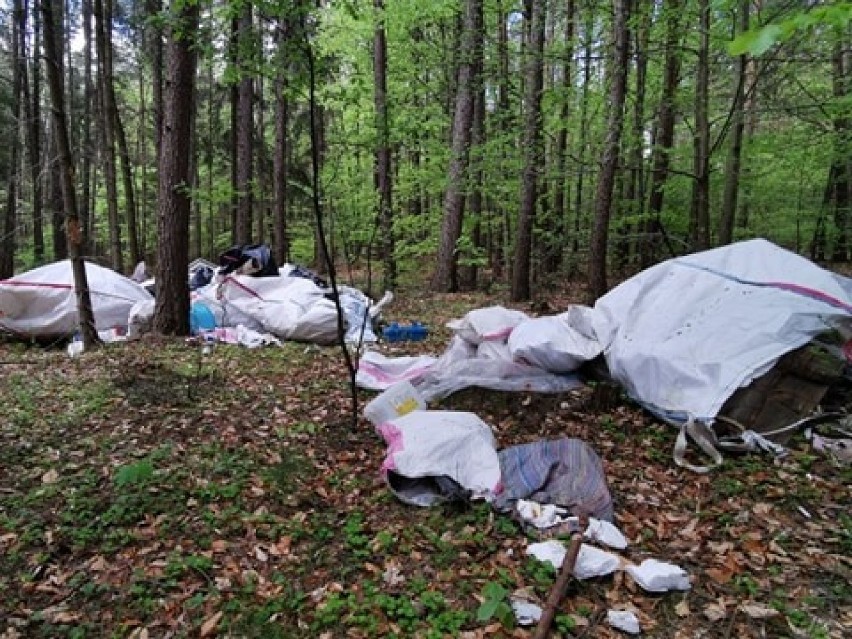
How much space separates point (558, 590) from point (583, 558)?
0.24 m

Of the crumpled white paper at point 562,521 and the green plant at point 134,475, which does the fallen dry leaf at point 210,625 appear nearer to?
the green plant at point 134,475

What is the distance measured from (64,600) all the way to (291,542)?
0.92 m

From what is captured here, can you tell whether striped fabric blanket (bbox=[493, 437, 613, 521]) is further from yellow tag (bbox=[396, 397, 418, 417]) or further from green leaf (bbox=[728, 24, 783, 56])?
green leaf (bbox=[728, 24, 783, 56])

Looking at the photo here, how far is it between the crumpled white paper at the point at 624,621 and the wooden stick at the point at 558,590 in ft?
0.64

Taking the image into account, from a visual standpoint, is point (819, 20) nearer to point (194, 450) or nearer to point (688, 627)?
point (688, 627)

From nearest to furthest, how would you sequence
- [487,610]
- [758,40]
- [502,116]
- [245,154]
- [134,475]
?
[758,40] < [487,610] < [134,475] < [502,116] < [245,154]

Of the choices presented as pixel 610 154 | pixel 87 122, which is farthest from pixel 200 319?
pixel 87 122

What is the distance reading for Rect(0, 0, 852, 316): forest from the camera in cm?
558

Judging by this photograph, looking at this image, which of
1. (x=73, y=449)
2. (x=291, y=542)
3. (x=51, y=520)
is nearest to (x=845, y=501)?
(x=291, y=542)

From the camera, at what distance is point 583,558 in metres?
2.40

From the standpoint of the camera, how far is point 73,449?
3.48 metres

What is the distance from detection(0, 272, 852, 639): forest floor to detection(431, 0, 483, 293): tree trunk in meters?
5.59

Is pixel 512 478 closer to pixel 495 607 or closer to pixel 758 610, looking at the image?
pixel 495 607

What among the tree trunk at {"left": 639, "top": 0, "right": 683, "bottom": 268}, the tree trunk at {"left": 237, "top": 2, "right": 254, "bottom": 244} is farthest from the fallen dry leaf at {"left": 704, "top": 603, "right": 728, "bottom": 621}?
the tree trunk at {"left": 237, "top": 2, "right": 254, "bottom": 244}
